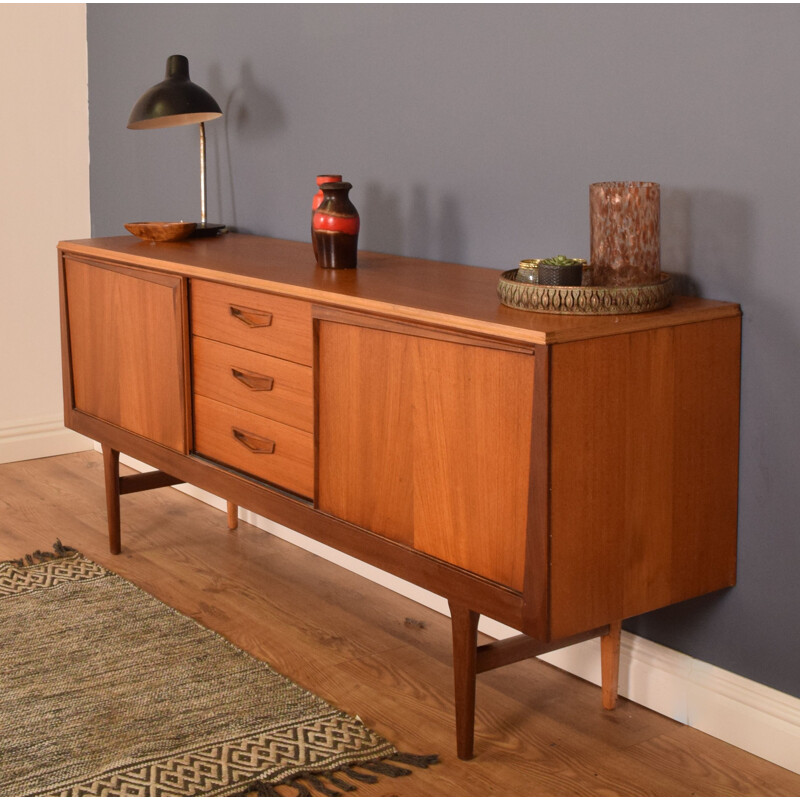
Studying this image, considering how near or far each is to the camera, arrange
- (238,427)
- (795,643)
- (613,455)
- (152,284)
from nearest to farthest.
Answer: (613,455) < (795,643) < (238,427) < (152,284)

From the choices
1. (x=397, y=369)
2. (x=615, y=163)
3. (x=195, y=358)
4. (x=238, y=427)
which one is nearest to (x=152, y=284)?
(x=195, y=358)

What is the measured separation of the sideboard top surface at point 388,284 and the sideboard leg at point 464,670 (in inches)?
19.9

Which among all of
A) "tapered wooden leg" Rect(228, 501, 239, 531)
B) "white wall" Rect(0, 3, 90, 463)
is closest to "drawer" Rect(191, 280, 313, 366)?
"tapered wooden leg" Rect(228, 501, 239, 531)

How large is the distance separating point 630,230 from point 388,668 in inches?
41.1

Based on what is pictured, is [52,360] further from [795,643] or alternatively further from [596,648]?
[795,643]

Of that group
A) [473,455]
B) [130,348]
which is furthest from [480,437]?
[130,348]

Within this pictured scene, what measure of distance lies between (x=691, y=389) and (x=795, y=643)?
49 cm

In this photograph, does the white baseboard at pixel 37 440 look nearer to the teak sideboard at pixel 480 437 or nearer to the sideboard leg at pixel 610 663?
the teak sideboard at pixel 480 437

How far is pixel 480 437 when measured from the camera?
1.81 metres

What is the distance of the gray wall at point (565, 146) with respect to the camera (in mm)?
1856

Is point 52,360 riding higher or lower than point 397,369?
lower

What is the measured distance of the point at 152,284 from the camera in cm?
261

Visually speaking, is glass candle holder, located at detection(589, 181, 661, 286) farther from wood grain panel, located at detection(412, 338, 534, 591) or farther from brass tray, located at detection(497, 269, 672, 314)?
wood grain panel, located at detection(412, 338, 534, 591)

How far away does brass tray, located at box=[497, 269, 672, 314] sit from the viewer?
5.79 feet
